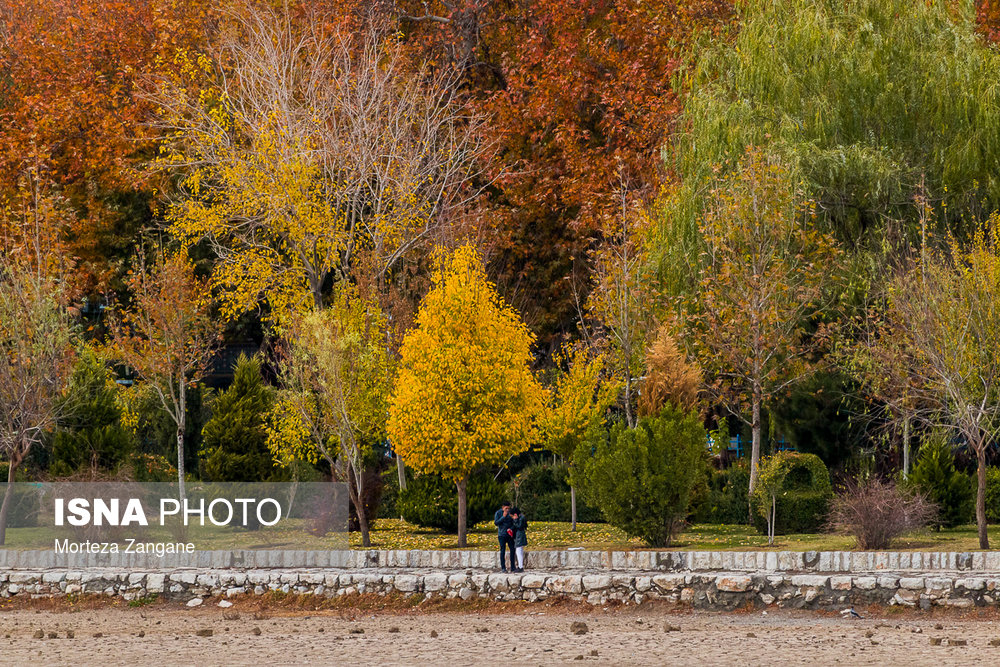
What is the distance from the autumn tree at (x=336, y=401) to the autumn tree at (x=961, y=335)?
353 inches

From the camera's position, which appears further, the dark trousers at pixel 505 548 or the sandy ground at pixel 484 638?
the dark trousers at pixel 505 548

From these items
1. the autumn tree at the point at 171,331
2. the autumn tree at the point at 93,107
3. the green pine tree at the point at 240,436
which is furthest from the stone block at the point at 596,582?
the autumn tree at the point at 93,107

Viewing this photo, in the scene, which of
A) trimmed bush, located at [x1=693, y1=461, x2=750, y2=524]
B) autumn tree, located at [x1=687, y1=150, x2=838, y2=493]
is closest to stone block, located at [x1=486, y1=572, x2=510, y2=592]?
trimmed bush, located at [x1=693, y1=461, x2=750, y2=524]

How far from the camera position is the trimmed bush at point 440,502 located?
25156mm

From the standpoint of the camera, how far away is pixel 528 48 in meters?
35.0

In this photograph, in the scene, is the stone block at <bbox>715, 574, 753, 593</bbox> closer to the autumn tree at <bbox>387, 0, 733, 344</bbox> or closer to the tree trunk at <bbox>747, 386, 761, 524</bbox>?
the tree trunk at <bbox>747, 386, 761, 524</bbox>

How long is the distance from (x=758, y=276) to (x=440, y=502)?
7201mm

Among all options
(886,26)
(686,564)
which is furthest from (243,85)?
(686,564)

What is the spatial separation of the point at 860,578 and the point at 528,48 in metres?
19.6

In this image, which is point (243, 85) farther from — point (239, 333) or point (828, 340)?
point (828, 340)

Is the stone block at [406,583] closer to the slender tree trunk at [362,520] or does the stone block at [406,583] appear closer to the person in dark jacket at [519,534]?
the person in dark jacket at [519,534]

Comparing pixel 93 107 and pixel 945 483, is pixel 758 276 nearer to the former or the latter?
pixel 945 483

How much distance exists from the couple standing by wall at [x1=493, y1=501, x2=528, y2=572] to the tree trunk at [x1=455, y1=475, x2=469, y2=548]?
222 cm

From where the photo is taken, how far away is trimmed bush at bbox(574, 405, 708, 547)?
22031mm
